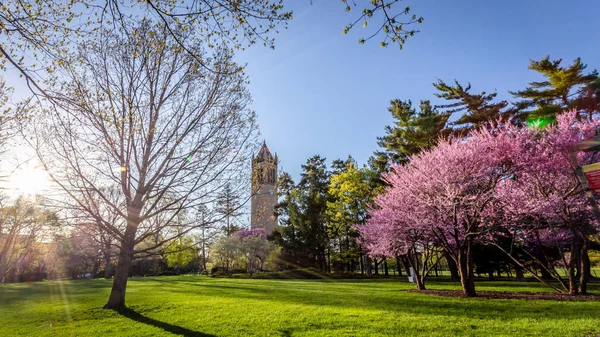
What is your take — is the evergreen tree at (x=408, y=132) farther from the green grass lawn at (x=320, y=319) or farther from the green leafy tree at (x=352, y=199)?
the green grass lawn at (x=320, y=319)

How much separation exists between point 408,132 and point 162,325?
23290 millimetres

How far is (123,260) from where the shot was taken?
10062 mm

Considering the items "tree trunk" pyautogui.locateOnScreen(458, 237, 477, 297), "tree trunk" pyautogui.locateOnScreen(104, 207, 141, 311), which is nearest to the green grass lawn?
"tree trunk" pyautogui.locateOnScreen(104, 207, 141, 311)

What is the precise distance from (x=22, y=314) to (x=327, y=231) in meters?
29.1

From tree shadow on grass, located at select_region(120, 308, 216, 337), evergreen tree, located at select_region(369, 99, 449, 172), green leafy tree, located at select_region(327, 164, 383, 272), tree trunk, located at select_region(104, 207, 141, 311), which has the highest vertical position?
evergreen tree, located at select_region(369, 99, 449, 172)

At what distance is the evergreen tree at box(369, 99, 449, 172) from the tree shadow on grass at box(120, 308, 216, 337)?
17.0 meters

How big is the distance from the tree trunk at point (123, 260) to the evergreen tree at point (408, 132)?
54.2 feet

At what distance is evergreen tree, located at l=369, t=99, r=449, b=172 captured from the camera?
2364 cm

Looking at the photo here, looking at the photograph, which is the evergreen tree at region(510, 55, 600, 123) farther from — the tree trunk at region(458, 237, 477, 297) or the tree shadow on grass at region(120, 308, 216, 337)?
the tree shadow on grass at region(120, 308, 216, 337)

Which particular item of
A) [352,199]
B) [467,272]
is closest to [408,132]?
[352,199]

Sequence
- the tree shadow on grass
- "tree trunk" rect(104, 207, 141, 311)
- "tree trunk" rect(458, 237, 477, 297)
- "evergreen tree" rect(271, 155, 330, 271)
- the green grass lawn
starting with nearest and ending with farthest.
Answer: the green grass lawn, the tree shadow on grass, "tree trunk" rect(104, 207, 141, 311), "tree trunk" rect(458, 237, 477, 297), "evergreen tree" rect(271, 155, 330, 271)

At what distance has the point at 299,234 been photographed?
38.5 metres

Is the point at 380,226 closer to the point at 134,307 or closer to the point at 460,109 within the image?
the point at 134,307

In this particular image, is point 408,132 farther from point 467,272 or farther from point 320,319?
point 320,319
